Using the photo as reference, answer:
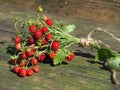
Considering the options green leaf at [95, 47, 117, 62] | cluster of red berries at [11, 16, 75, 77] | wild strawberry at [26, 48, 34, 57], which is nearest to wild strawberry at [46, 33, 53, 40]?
cluster of red berries at [11, 16, 75, 77]

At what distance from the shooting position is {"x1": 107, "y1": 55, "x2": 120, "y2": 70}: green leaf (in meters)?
1.88

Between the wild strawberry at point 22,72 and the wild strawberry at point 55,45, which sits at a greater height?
the wild strawberry at point 55,45

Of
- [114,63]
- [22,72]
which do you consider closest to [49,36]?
[22,72]

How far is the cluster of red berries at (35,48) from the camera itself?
1.87m

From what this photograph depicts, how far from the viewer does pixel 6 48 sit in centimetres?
217

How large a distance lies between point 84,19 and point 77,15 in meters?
0.13

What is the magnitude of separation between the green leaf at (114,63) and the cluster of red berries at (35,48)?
0.66ft

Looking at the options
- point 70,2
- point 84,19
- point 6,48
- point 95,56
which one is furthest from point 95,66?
point 70,2

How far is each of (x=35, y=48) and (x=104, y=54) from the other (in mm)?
365

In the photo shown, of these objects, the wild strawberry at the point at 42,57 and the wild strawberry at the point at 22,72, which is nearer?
the wild strawberry at the point at 22,72

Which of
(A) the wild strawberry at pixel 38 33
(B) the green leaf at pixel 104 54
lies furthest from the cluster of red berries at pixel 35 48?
(B) the green leaf at pixel 104 54

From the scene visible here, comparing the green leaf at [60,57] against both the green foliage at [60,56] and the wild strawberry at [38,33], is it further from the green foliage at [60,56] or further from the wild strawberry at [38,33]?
the wild strawberry at [38,33]

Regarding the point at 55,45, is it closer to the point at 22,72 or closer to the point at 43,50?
the point at 43,50

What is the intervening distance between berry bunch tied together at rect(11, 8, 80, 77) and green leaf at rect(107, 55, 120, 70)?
0.20m
